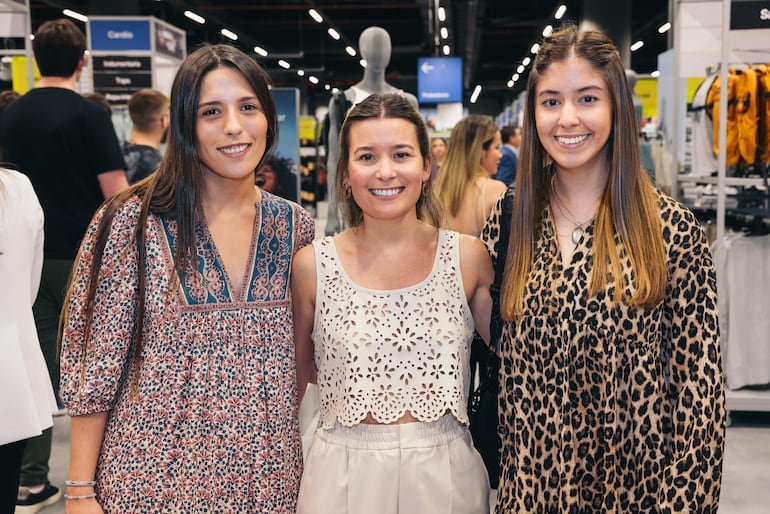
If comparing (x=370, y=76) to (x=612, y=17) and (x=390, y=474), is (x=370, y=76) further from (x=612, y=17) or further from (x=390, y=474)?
(x=612, y=17)

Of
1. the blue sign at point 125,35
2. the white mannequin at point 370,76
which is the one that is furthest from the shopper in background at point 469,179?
the blue sign at point 125,35

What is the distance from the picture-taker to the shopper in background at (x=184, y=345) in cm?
174

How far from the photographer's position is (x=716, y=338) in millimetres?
1748

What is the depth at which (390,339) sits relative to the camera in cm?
188

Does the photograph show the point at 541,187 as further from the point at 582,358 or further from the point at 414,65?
the point at 414,65

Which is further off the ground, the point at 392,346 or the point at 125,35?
the point at 125,35

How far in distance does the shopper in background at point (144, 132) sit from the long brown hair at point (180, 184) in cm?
340

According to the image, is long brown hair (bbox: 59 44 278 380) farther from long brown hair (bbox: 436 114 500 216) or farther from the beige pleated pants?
long brown hair (bbox: 436 114 500 216)

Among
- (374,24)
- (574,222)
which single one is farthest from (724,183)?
(374,24)

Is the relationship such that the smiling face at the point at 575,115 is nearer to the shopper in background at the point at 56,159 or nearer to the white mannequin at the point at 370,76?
the shopper in background at the point at 56,159

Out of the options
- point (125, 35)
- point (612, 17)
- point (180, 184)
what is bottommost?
point (180, 184)

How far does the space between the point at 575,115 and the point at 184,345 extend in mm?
999

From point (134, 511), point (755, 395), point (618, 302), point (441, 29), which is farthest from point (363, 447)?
point (441, 29)

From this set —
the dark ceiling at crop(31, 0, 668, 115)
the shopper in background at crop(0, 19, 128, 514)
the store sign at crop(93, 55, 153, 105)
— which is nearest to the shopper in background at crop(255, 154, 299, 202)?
the store sign at crop(93, 55, 153, 105)
